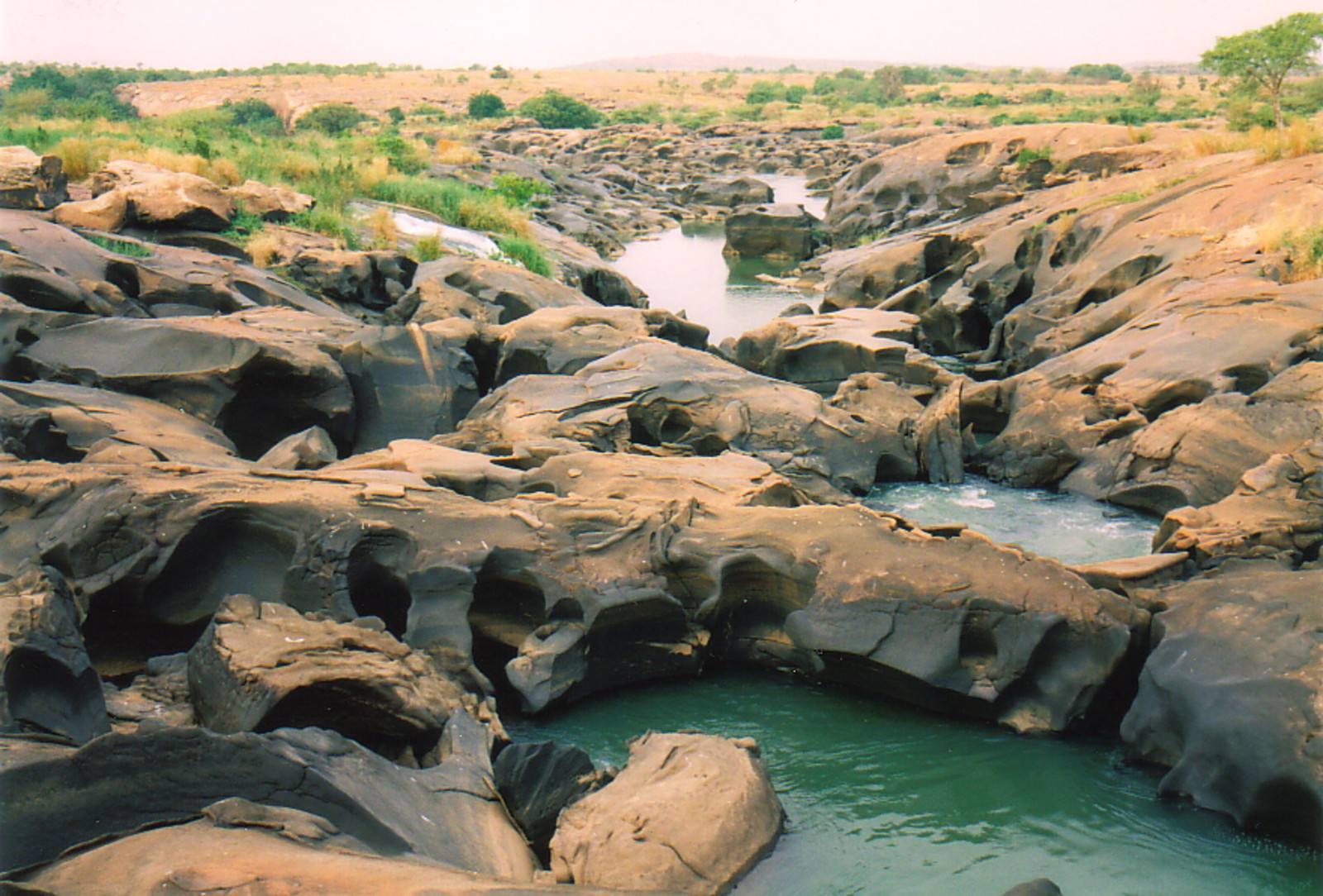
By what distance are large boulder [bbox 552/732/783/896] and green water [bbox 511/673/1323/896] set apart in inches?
7.6

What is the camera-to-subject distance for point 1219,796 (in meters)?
5.73

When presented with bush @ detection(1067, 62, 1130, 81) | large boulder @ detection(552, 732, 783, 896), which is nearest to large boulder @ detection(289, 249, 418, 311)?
large boulder @ detection(552, 732, 783, 896)

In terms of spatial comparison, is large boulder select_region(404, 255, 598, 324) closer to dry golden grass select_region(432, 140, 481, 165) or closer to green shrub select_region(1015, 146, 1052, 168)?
green shrub select_region(1015, 146, 1052, 168)

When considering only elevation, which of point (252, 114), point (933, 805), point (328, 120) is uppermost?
→ point (252, 114)

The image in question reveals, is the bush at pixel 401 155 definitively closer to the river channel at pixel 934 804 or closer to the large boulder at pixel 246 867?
the river channel at pixel 934 804

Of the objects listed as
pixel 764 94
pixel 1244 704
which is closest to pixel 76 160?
pixel 1244 704

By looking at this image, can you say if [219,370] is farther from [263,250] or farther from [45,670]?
[263,250]

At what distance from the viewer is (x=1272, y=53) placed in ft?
67.6

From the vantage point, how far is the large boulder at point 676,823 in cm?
487

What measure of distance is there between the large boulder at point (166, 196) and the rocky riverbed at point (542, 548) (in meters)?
0.09

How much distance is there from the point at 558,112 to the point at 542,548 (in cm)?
5465

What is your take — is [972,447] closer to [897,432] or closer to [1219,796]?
[897,432]

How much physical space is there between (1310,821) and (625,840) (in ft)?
10.8

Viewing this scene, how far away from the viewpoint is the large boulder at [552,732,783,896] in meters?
4.87
